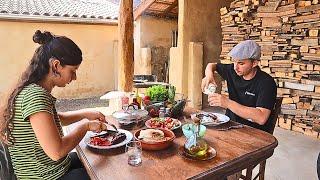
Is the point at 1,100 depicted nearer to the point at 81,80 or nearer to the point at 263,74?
the point at 263,74

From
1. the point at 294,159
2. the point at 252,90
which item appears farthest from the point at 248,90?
the point at 294,159

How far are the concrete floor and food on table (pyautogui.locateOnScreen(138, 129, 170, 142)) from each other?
6.12ft

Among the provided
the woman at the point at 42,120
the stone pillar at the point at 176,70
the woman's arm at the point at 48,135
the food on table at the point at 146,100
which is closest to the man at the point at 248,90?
the food on table at the point at 146,100

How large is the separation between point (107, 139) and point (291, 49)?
4031 mm

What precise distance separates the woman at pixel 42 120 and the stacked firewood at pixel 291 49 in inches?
157

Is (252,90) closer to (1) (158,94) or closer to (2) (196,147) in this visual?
(1) (158,94)

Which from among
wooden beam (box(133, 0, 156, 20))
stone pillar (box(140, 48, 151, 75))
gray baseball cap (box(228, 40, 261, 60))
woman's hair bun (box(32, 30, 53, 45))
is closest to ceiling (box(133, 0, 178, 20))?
wooden beam (box(133, 0, 156, 20))

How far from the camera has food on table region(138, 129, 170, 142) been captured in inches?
67.7

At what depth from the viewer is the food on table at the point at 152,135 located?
172cm

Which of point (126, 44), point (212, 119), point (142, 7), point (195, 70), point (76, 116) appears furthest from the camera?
point (142, 7)

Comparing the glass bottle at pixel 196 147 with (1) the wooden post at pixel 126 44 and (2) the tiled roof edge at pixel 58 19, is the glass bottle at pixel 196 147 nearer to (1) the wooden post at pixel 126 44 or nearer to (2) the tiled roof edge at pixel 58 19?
(1) the wooden post at pixel 126 44

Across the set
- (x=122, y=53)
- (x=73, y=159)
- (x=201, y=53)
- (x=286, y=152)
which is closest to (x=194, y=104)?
(x=201, y=53)

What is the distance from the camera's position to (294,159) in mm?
3619

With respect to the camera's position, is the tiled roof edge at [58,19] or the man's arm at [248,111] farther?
the tiled roof edge at [58,19]
